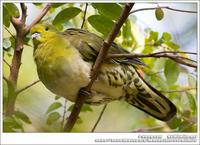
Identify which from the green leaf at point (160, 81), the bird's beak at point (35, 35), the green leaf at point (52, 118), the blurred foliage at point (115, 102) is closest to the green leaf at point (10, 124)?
the blurred foliage at point (115, 102)

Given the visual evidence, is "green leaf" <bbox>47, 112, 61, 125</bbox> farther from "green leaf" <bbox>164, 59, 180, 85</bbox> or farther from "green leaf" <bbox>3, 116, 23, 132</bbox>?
"green leaf" <bbox>164, 59, 180, 85</bbox>

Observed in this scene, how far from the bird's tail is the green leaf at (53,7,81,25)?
249mm

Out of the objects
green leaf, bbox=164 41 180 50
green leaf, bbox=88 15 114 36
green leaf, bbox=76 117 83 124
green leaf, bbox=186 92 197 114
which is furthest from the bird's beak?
green leaf, bbox=186 92 197 114

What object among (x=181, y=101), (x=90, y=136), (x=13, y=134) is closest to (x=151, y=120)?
(x=181, y=101)

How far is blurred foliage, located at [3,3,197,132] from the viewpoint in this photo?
126 cm

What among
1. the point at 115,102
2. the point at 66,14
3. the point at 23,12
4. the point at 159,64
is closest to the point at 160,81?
the point at 159,64

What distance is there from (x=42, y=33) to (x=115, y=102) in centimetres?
34

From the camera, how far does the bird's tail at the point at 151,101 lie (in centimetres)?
134

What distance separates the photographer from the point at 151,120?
154 centimetres

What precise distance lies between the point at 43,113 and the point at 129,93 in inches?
10.9

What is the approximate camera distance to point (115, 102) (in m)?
1.45

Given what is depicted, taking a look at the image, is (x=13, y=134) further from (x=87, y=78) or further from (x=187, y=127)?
(x=187, y=127)

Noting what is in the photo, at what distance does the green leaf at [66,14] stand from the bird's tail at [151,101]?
0.25 m

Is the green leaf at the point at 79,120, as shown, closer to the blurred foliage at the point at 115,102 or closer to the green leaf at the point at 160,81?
the blurred foliage at the point at 115,102
